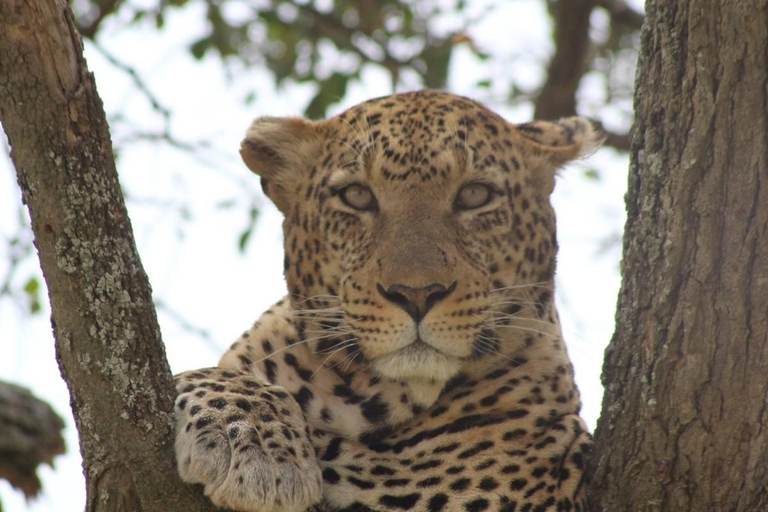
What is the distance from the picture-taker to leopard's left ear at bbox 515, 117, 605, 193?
18.9ft

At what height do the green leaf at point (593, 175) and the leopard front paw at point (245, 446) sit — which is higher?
the green leaf at point (593, 175)

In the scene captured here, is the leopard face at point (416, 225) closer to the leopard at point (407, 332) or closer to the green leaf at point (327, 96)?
the leopard at point (407, 332)

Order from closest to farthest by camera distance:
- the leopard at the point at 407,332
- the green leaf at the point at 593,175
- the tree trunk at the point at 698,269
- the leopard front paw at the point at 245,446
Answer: the tree trunk at the point at 698,269
the leopard front paw at the point at 245,446
the leopard at the point at 407,332
the green leaf at the point at 593,175

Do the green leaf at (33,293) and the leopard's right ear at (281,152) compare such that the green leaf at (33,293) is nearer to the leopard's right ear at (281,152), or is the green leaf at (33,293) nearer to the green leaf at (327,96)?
the green leaf at (327,96)

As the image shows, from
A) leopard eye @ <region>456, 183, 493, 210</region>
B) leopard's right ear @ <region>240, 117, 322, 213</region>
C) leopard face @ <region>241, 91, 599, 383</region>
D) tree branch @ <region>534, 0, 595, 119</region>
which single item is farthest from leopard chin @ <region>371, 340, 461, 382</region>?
tree branch @ <region>534, 0, 595, 119</region>

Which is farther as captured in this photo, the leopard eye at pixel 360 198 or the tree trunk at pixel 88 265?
the leopard eye at pixel 360 198

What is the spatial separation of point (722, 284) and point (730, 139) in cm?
48

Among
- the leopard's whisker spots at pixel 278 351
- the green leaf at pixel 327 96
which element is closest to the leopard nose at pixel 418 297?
the leopard's whisker spots at pixel 278 351

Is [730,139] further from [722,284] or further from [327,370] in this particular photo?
[327,370]

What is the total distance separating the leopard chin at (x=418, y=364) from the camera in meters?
4.92

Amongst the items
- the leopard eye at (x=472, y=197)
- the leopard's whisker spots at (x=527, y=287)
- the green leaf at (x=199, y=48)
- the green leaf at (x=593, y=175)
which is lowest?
the leopard's whisker spots at (x=527, y=287)

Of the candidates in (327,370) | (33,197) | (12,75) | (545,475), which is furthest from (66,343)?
(545,475)

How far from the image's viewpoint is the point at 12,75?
3.56m

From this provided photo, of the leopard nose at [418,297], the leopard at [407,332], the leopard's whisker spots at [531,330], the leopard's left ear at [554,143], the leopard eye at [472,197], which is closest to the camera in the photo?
the leopard at [407,332]
